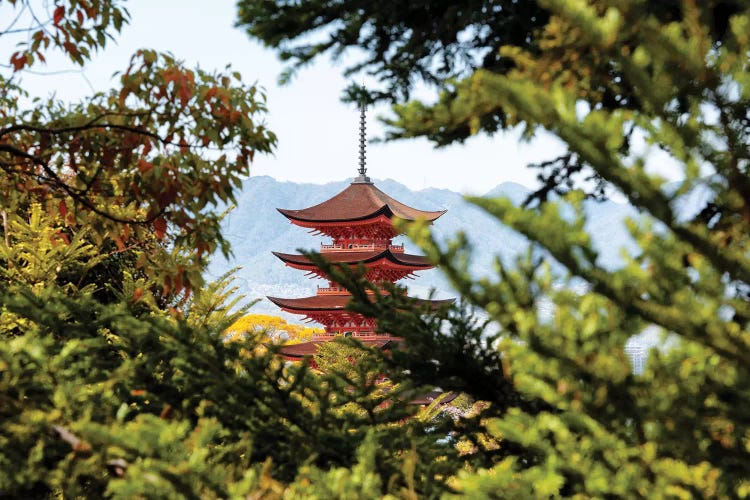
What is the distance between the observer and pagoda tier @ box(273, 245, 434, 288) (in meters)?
23.1

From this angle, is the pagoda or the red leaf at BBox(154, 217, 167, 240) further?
the pagoda

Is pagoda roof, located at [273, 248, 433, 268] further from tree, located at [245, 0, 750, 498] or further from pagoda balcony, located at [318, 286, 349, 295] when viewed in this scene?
tree, located at [245, 0, 750, 498]

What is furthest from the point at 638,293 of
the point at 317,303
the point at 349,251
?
the point at 349,251

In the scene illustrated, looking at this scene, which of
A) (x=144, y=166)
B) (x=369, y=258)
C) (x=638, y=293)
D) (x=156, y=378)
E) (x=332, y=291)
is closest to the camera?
(x=638, y=293)

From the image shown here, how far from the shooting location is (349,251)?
25.9 metres

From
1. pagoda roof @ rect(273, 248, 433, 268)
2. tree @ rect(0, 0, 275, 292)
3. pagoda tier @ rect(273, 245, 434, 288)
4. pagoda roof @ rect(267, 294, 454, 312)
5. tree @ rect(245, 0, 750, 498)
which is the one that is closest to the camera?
tree @ rect(245, 0, 750, 498)

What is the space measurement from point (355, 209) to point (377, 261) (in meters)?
2.83

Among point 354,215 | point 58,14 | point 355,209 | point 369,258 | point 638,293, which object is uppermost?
point 355,209

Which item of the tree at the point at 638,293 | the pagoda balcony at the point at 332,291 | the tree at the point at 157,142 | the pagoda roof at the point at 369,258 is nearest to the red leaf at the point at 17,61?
the tree at the point at 157,142

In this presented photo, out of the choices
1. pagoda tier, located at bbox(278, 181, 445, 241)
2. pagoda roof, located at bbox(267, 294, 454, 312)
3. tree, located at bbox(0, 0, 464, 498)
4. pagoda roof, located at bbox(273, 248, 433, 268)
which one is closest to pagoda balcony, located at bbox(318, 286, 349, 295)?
pagoda roof, located at bbox(267, 294, 454, 312)

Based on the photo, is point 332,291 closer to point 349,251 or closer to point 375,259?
point 349,251

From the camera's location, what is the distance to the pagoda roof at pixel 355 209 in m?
24.5

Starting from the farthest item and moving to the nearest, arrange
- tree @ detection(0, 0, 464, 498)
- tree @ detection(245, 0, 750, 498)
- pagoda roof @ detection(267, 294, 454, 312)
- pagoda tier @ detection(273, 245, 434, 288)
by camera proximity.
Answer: pagoda roof @ detection(267, 294, 454, 312)
pagoda tier @ detection(273, 245, 434, 288)
tree @ detection(0, 0, 464, 498)
tree @ detection(245, 0, 750, 498)

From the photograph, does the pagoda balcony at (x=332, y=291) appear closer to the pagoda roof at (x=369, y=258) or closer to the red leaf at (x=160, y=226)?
the pagoda roof at (x=369, y=258)
